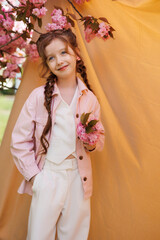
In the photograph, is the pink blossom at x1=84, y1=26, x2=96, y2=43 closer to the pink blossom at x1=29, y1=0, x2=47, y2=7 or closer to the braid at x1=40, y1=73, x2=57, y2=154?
the pink blossom at x1=29, y1=0, x2=47, y2=7

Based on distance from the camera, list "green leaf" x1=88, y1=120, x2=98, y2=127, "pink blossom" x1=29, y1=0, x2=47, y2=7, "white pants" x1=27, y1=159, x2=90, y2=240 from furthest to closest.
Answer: "pink blossom" x1=29, y1=0, x2=47, y2=7
"white pants" x1=27, y1=159, x2=90, y2=240
"green leaf" x1=88, y1=120, x2=98, y2=127

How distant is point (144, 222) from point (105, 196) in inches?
13.6

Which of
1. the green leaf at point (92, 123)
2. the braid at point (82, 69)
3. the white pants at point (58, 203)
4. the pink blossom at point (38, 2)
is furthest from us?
the braid at point (82, 69)

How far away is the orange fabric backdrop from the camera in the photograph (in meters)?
2.18

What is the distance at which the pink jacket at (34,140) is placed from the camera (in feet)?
6.43

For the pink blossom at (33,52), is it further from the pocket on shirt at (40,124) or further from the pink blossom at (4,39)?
the pocket on shirt at (40,124)

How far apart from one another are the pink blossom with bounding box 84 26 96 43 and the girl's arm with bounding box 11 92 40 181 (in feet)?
1.89

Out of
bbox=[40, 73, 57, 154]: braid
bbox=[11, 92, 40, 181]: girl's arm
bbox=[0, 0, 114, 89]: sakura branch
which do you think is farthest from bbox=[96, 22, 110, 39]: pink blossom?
bbox=[11, 92, 40, 181]: girl's arm

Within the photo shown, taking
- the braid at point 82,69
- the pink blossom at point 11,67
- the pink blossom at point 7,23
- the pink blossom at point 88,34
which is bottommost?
the braid at point 82,69

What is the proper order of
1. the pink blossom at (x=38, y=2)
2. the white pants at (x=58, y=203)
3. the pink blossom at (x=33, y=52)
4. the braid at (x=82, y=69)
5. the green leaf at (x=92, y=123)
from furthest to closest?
the pink blossom at (x=33, y=52)
the braid at (x=82, y=69)
the pink blossom at (x=38, y=2)
the white pants at (x=58, y=203)
the green leaf at (x=92, y=123)

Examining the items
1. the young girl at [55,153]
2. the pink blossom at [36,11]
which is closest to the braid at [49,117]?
the young girl at [55,153]

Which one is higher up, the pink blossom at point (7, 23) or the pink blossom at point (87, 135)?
the pink blossom at point (7, 23)

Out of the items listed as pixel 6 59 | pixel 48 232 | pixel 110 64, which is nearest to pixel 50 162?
pixel 48 232

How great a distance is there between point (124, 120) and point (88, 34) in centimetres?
67
